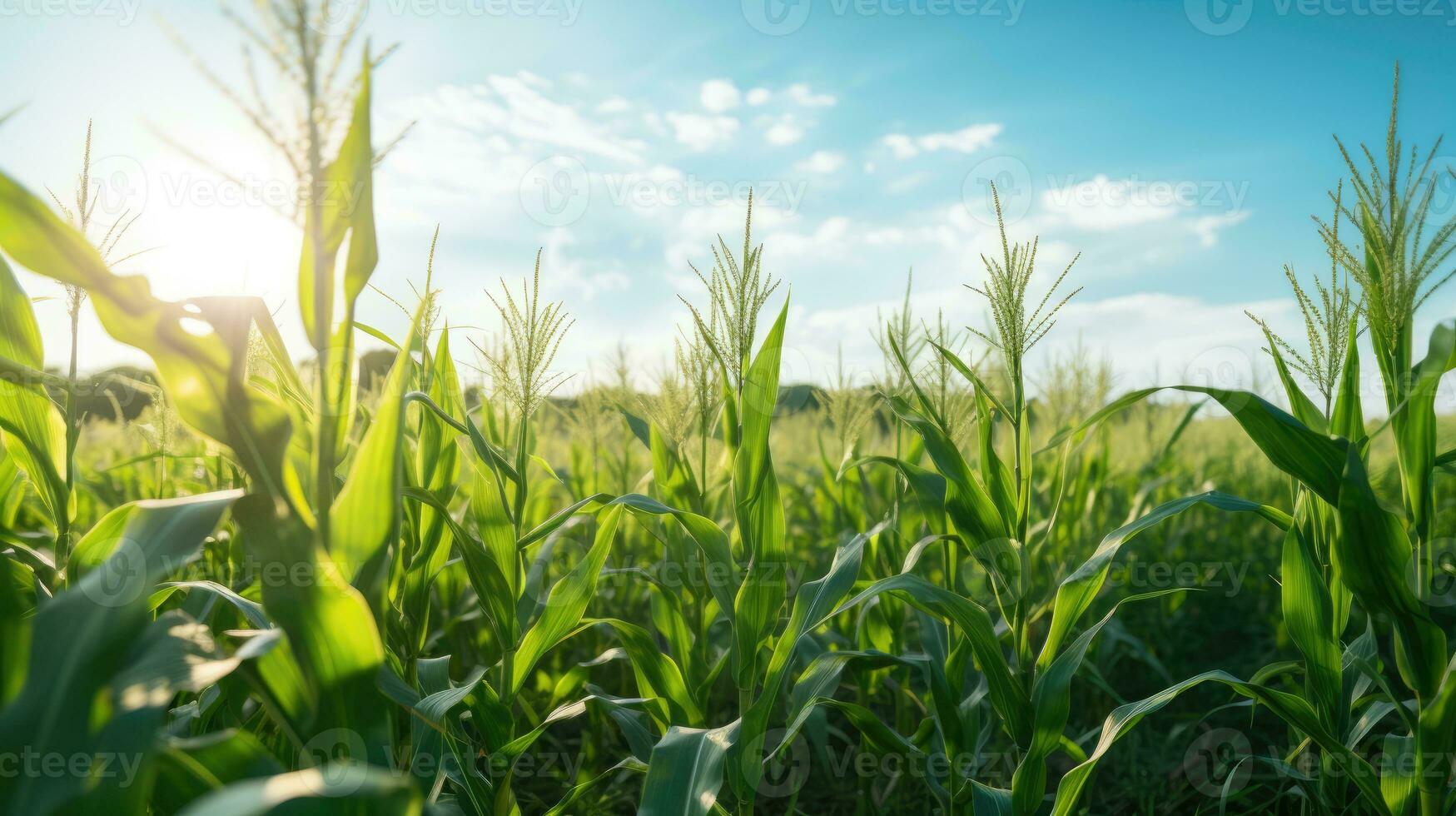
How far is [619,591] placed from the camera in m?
3.49

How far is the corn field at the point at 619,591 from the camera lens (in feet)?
3.16

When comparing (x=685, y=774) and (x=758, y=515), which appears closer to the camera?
(x=685, y=774)

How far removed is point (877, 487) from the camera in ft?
13.8

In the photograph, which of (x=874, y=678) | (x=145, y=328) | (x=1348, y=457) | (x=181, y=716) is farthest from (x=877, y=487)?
(x=145, y=328)

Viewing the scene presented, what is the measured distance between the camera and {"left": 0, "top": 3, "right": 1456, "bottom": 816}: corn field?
963 millimetres

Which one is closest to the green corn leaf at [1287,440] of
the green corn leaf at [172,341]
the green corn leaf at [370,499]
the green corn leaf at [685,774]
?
the green corn leaf at [685,774]

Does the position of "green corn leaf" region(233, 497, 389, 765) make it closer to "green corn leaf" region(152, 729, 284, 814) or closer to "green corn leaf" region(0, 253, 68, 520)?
"green corn leaf" region(152, 729, 284, 814)

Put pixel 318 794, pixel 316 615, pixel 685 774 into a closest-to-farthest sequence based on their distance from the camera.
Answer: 1. pixel 318 794
2. pixel 316 615
3. pixel 685 774

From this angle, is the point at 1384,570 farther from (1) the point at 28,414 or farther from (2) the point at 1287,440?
(1) the point at 28,414

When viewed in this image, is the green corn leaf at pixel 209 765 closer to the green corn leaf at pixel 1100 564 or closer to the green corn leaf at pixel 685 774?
the green corn leaf at pixel 685 774

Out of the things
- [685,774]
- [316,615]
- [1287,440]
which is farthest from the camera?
[1287,440]

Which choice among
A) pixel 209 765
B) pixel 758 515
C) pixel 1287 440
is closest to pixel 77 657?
pixel 209 765

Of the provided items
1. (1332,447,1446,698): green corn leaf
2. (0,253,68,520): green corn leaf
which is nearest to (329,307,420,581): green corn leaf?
(0,253,68,520): green corn leaf

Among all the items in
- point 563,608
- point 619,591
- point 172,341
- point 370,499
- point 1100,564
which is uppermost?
point 172,341
